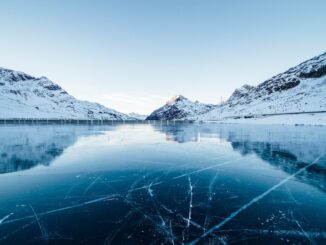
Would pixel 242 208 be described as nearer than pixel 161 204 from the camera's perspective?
Yes

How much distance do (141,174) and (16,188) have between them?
3.58 metres

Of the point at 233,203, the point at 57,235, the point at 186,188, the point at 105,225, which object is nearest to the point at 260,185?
the point at 233,203

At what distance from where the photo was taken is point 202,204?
4742mm

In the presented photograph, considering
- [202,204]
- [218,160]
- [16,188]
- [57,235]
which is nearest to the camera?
[57,235]

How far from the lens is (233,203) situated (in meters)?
4.81

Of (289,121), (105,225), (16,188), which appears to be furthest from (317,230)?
(289,121)

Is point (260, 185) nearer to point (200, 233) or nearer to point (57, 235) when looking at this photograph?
point (200, 233)

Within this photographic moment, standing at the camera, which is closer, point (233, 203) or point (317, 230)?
point (317, 230)

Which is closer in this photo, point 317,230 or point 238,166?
point 317,230

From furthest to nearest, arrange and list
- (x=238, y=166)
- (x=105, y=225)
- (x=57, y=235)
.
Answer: (x=238, y=166), (x=105, y=225), (x=57, y=235)

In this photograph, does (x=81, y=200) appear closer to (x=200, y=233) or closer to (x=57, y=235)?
(x=57, y=235)

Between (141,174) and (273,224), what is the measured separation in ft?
14.3

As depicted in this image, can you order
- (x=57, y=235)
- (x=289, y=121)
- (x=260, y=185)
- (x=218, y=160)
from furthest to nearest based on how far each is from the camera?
(x=289, y=121)
(x=218, y=160)
(x=260, y=185)
(x=57, y=235)

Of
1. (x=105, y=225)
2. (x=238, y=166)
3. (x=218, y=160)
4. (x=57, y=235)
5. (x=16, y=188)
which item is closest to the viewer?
(x=57, y=235)
